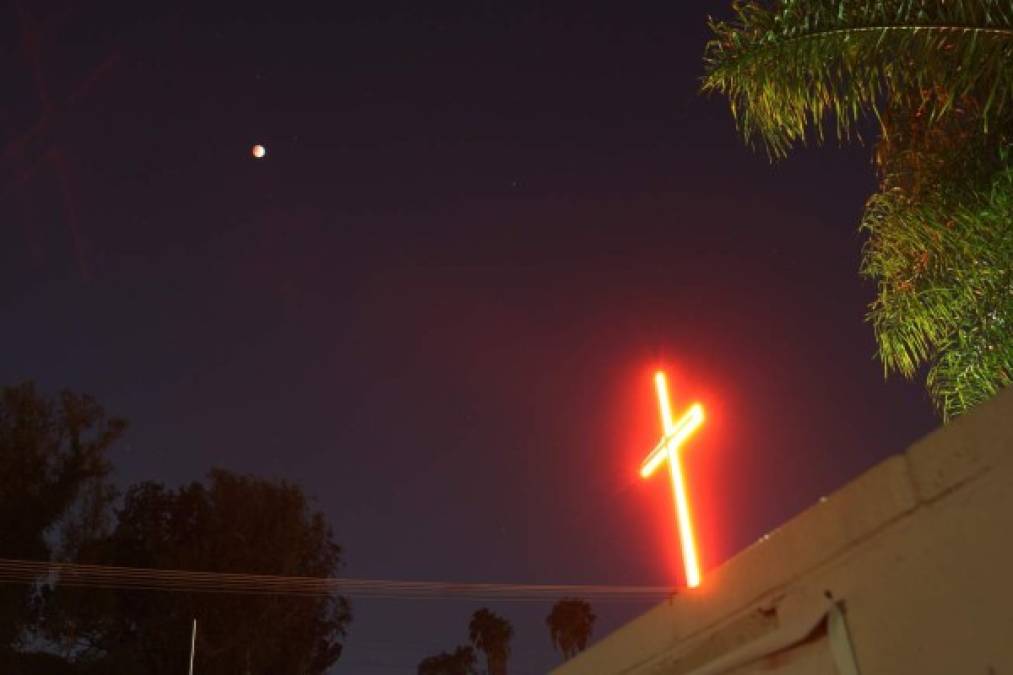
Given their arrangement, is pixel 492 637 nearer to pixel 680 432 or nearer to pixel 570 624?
pixel 570 624

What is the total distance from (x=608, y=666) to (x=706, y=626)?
46.2 inches

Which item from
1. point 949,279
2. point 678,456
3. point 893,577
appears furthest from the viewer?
point 949,279

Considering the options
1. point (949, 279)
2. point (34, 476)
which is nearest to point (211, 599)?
point (34, 476)

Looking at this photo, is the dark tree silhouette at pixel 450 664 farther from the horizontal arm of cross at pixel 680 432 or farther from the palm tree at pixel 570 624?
the horizontal arm of cross at pixel 680 432

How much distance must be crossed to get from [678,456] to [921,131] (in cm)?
343

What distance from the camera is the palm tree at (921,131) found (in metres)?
6.65

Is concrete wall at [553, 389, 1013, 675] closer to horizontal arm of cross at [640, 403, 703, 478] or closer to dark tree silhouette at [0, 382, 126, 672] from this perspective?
horizontal arm of cross at [640, 403, 703, 478]

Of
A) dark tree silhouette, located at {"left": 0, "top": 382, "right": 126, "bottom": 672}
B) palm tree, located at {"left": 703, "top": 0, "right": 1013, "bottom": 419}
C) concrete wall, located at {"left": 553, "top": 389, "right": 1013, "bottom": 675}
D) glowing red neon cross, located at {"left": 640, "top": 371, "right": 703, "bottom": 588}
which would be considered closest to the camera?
concrete wall, located at {"left": 553, "top": 389, "right": 1013, "bottom": 675}

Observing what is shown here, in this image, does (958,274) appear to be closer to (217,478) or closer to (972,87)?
(972,87)

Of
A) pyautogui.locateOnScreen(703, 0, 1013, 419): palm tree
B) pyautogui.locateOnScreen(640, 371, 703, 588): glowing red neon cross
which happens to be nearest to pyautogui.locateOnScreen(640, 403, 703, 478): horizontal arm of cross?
pyautogui.locateOnScreen(640, 371, 703, 588): glowing red neon cross

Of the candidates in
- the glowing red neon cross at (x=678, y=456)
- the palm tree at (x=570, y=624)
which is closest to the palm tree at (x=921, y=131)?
the glowing red neon cross at (x=678, y=456)

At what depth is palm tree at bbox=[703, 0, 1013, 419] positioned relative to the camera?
6.65m

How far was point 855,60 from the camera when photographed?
22.8 ft

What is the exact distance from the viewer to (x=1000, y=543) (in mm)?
3463
